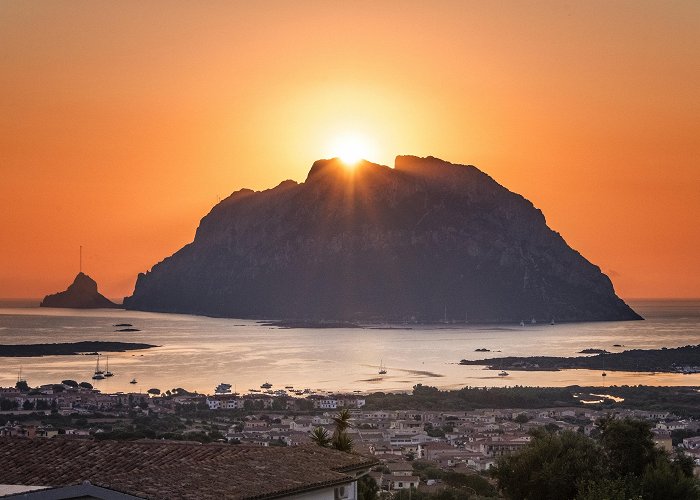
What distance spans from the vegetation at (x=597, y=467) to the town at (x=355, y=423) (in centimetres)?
1330

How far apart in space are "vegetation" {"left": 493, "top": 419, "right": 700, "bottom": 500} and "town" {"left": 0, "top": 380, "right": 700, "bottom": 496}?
43.6ft

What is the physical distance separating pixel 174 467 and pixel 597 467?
13029 mm

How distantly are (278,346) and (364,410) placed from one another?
298 ft

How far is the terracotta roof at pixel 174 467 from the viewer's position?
30.4 feet

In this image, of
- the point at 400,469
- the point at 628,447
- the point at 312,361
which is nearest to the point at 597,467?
the point at 628,447

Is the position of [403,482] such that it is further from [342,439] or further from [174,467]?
[174,467]

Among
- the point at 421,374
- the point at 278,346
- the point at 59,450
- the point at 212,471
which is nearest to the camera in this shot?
the point at 212,471

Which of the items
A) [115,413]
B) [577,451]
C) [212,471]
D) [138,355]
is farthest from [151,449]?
[138,355]

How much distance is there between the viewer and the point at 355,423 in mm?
67312

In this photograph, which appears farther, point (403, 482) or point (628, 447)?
point (403, 482)

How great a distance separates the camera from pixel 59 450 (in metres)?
11.3

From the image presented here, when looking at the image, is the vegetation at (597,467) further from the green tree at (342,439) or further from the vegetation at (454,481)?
the vegetation at (454,481)

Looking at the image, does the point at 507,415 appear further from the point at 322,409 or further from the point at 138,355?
the point at 138,355

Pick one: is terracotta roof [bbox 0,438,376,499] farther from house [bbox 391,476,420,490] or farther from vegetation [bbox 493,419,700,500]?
house [bbox 391,476,420,490]
